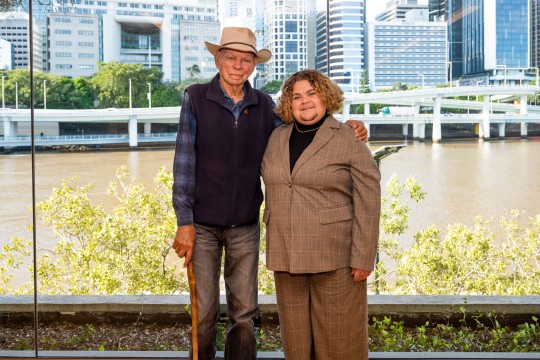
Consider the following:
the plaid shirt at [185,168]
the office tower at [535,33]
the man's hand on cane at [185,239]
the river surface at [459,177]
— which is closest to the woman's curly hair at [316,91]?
the plaid shirt at [185,168]

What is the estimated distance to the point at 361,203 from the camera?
1.36m

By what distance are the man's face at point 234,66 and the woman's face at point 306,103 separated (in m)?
0.19

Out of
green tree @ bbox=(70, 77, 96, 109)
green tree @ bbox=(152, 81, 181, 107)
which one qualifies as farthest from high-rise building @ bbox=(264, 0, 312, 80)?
green tree @ bbox=(70, 77, 96, 109)

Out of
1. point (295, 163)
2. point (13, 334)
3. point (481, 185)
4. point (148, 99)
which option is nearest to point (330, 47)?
point (295, 163)

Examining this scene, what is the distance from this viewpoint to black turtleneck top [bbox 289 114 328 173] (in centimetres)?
141

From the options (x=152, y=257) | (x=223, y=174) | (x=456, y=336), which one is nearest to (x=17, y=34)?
(x=223, y=174)

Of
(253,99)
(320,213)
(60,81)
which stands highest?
(60,81)

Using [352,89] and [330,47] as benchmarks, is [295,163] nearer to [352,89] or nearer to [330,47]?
[330,47]

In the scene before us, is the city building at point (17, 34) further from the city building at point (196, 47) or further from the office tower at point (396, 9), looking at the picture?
the office tower at point (396, 9)

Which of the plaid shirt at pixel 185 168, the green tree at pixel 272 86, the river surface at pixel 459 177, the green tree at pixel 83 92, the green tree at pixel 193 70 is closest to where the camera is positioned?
the plaid shirt at pixel 185 168

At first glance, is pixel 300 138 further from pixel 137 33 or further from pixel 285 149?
pixel 137 33

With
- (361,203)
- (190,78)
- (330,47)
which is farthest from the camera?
(190,78)

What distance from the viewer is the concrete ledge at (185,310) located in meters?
2.35

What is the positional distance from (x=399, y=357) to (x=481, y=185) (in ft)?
38.0
